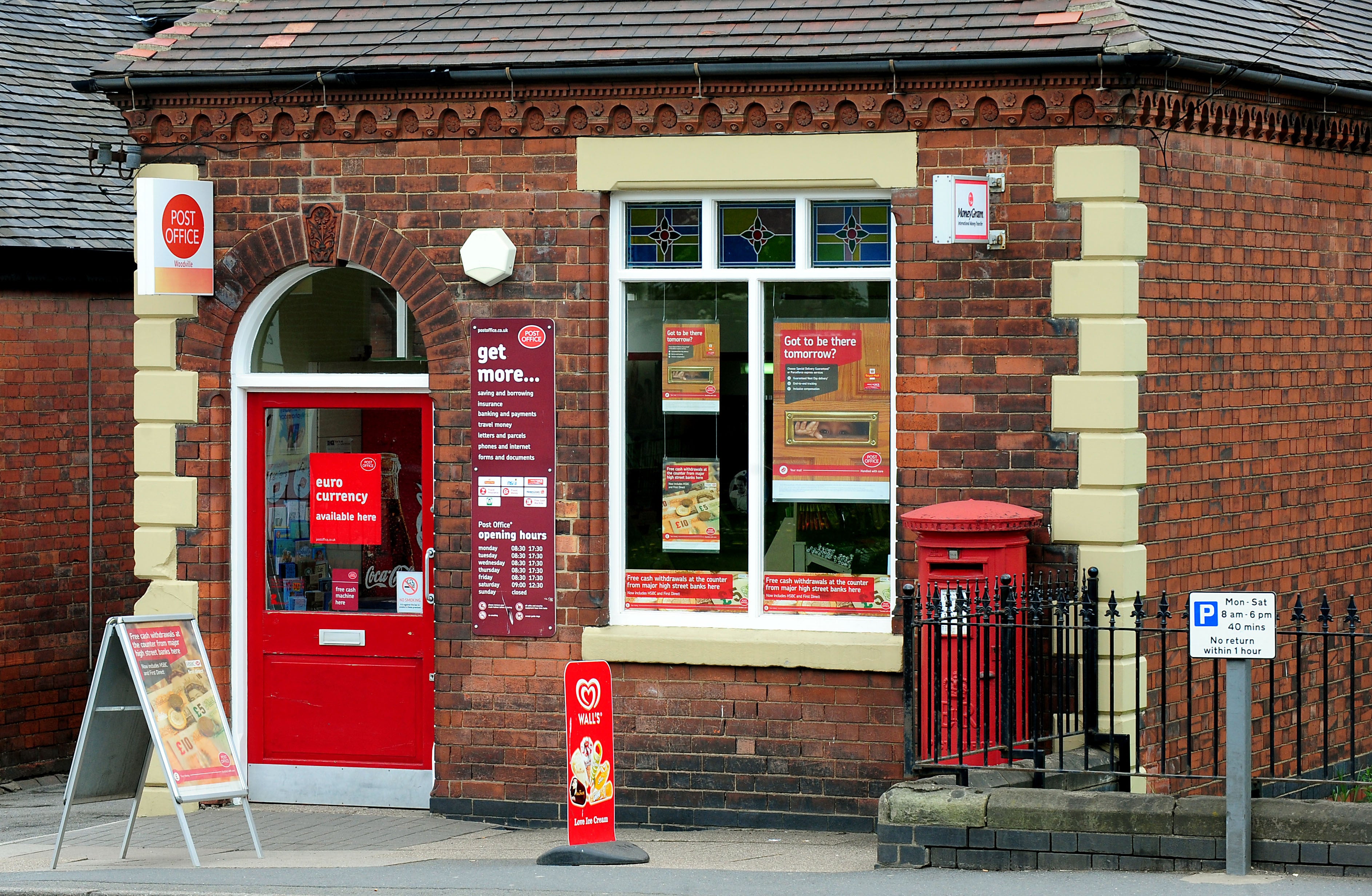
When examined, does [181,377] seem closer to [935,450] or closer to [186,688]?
[186,688]

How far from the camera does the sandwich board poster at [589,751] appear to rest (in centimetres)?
820

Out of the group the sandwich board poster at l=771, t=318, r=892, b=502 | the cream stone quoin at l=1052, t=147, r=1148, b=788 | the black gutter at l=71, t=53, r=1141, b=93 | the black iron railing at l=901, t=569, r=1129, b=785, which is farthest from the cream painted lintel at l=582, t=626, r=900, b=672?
the black gutter at l=71, t=53, r=1141, b=93

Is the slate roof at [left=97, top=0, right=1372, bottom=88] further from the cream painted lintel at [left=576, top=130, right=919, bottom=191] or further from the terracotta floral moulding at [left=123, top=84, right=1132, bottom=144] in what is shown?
the cream painted lintel at [left=576, top=130, right=919, bottom=191]

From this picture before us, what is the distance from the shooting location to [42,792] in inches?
489

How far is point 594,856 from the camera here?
332 inches

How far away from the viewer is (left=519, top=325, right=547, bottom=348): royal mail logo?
32.3 feet

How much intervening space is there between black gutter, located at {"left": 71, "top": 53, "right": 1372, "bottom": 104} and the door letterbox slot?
3.24 m

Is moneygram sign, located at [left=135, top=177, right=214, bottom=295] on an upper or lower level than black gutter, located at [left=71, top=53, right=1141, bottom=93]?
lower

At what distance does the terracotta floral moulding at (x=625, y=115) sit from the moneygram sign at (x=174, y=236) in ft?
1.40

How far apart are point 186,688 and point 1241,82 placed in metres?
6.68

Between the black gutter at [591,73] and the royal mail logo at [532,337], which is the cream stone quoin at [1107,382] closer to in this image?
the black gutter at [591,73]

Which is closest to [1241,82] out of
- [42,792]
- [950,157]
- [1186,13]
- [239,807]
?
[1186,13]

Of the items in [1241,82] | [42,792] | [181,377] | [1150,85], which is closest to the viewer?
[1150,85]

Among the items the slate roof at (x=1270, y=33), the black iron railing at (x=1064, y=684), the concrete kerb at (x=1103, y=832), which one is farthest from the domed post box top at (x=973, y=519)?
the slate roof at (x=1270, y=33)
